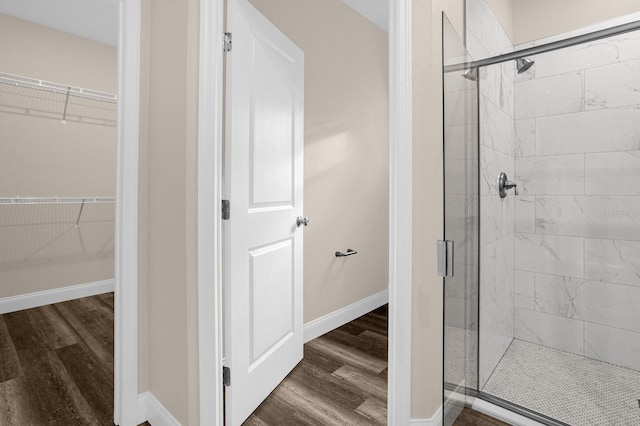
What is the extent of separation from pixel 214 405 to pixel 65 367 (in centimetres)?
142

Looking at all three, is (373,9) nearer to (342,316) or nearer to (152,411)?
(342,316)

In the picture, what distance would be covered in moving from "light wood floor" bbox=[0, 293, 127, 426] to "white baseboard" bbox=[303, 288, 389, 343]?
1267 mm

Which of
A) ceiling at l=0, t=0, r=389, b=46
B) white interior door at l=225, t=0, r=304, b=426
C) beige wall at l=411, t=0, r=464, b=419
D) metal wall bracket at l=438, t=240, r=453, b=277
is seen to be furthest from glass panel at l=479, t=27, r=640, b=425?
ceiling at l=0, t=0, r=389, b=46

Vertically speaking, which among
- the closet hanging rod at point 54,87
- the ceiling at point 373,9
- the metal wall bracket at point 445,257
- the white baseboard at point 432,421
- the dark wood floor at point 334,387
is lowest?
the dark wood floor at point 334,387

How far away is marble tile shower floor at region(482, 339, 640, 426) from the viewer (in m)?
1.50

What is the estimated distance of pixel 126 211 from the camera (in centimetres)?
160

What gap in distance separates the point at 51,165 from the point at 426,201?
376 centimetres

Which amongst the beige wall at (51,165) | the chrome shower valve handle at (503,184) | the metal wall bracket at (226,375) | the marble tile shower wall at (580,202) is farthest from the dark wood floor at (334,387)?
the beige wall at (51,165)

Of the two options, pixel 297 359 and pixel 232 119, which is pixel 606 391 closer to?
pixel 297 359

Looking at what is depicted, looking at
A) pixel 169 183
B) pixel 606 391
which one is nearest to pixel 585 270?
pixel 606 391

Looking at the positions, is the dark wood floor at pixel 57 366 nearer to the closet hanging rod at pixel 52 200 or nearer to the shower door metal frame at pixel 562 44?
the closet hanging rod at pixel 52 200

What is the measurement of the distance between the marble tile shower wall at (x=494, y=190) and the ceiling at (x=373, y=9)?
1072 millimetres

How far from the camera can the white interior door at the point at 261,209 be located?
1.51 meters

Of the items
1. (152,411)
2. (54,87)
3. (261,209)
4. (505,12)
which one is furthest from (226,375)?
(54,87)
